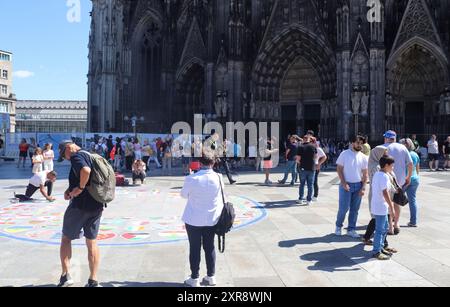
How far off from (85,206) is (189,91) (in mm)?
30278

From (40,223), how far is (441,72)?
25.9m

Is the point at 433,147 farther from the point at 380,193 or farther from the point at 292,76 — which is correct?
the point at 380,193

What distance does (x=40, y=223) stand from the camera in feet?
28.2

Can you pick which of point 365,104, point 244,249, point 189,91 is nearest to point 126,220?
point 244,249

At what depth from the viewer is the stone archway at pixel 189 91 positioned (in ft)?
110

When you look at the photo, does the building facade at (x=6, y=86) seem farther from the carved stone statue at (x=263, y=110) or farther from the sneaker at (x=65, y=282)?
the sneaker at (x=65, y=282)

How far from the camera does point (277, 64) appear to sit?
3166cm

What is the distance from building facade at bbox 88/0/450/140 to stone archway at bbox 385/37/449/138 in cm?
7

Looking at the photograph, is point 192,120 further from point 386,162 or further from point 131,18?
point 386,162

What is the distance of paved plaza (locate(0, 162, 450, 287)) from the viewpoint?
521cm

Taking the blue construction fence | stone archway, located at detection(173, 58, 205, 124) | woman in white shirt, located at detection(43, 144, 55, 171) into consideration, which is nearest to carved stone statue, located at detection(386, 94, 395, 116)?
the blue construction fence
